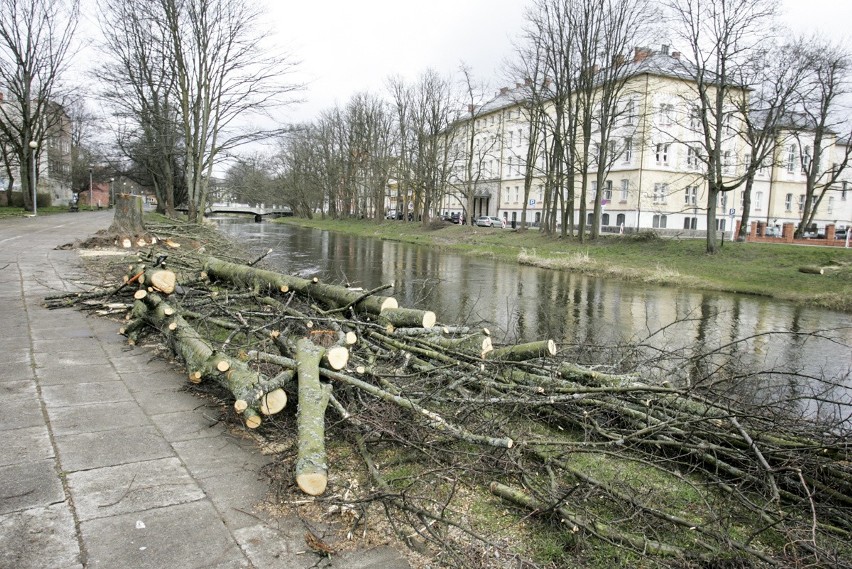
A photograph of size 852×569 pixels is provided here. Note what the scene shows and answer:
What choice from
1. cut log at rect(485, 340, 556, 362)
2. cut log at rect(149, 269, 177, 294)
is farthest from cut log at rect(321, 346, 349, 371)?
cut log at rect(149, 269, 177, 294)

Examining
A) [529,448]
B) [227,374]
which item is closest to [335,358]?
[227,374]

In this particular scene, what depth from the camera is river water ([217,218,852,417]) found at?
787 centimetres

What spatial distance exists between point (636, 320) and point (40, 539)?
13522mm

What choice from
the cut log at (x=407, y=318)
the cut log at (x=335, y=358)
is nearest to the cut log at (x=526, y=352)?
the cut log at (x=407, y=318)

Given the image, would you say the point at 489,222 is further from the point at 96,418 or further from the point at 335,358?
the point at 96,418

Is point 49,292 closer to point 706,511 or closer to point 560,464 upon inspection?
point 560,464

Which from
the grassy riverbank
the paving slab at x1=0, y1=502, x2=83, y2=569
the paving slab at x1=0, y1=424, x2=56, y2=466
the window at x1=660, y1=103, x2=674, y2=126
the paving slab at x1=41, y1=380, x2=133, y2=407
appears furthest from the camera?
the window at x1=660, y1=103, x2=674, y2=126

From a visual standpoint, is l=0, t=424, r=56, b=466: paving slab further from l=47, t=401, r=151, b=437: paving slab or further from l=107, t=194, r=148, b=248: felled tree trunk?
l=107, t=194, r=148, b=248: felled tree trunk

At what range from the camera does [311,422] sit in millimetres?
4070

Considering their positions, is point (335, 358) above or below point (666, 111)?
below

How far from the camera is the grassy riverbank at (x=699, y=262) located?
2042 cm

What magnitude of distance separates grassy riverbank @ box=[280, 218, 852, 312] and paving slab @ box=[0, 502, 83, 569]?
66.7 ft

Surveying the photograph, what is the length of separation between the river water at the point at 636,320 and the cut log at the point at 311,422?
3.43 meters

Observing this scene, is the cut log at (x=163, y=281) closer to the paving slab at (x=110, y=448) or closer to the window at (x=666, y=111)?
the paving slab at (x=110, y=448)
